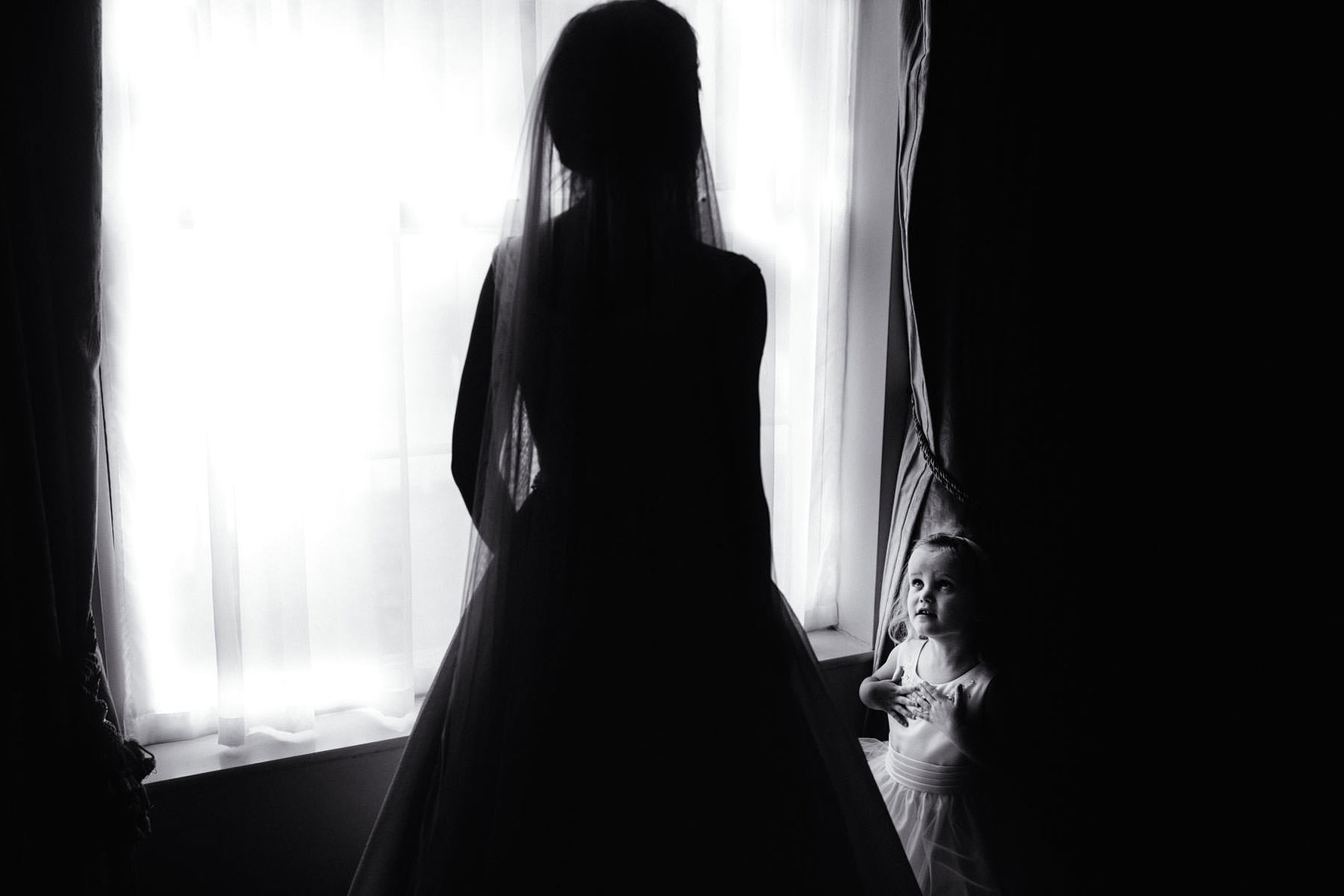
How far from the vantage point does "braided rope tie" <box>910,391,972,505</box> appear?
1.76 m

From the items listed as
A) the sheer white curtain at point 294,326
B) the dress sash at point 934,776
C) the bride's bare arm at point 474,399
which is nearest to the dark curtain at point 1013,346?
the dress sash at point 934,776

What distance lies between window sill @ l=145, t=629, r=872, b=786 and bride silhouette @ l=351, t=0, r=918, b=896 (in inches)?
20.1

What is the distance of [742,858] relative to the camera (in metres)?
1.05

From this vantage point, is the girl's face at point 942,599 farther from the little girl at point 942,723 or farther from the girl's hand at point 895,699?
the girl's hand at point 895,699

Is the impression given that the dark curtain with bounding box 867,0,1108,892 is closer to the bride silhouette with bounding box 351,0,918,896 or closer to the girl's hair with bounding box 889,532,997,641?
the girl's hair with bounding box 889,532,997,641

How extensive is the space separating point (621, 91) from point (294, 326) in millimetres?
711

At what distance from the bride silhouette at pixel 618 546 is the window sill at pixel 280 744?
0.51 meters

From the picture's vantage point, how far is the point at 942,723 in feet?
5.14

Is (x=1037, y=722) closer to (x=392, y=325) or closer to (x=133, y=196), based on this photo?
(x=392, y=325)

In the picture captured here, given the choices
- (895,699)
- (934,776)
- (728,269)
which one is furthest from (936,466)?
(728,269)

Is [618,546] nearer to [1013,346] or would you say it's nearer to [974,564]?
[974,564]

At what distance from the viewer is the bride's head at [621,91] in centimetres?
102

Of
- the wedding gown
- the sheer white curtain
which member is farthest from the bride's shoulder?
the sheer white curtain

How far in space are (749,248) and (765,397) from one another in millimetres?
333
